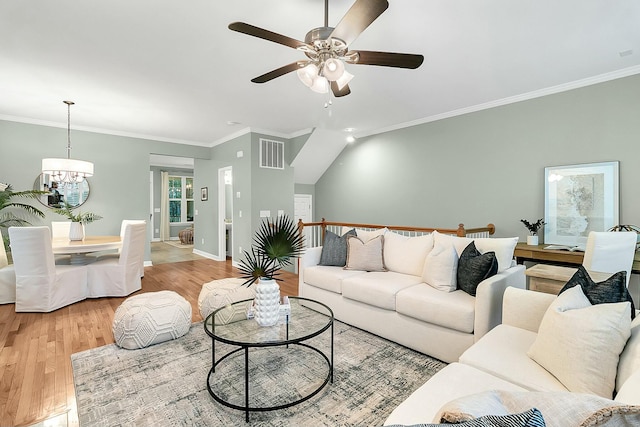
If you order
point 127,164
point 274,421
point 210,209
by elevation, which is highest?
point 127,164

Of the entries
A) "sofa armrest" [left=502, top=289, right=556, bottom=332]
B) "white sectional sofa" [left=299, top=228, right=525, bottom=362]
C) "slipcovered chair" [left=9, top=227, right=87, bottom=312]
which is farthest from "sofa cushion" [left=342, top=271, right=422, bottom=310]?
"slipcovered chair" [left=9, top=227, right=87, bottom=312]

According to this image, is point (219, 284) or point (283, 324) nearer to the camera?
point (283, 324)

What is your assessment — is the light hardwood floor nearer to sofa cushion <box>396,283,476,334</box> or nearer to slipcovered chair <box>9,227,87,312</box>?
slipcovered chair <box>9,227,87,312</box>

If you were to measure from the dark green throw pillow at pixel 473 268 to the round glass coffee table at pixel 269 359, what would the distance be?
3.91 feet

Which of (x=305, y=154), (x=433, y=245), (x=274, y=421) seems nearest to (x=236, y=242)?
(x=305, y=154)

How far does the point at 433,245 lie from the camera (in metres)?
3.11

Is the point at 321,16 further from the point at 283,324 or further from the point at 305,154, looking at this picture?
the point at 305,154

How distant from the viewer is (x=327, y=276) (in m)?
3.33

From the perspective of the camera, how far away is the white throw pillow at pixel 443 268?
103 inches

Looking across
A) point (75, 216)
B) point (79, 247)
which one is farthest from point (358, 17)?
point (75, 216)

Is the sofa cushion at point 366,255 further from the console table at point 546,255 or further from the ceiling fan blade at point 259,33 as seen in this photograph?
the ceiling fan blade at point 259,33

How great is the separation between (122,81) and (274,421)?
12.4 feet

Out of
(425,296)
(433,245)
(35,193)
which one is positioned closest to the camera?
(425,296)

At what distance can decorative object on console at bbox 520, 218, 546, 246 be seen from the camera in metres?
3.66
